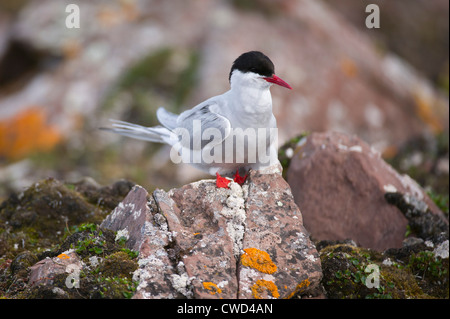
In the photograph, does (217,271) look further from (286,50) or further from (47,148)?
(286,50)

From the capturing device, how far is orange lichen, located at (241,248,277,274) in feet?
15.4

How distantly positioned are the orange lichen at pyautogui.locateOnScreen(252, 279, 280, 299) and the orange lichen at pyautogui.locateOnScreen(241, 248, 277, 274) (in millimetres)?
136

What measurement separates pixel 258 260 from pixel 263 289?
1.10 feet

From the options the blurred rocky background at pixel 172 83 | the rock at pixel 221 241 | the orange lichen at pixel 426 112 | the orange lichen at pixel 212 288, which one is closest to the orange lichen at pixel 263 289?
the rock at pixel 221 241

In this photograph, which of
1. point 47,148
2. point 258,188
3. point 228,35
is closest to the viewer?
point 258,188

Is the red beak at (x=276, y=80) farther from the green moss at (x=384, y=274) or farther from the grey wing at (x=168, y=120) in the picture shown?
the green moss at (x=384, y=274)

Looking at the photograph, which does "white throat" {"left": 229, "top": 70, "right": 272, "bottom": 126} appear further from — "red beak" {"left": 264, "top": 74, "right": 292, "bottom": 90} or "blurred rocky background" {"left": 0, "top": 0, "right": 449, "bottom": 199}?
"blurred rocky background" {"left": 0, "top": 0, "right": 449, "bottom": 199}

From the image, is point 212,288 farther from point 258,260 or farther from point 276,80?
point 276,80

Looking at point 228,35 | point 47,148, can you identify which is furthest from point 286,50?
point 47,148

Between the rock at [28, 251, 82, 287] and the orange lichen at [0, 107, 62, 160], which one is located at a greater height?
the orange lichen at [0, 107, 62, 160]

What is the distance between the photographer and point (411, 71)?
15.2m

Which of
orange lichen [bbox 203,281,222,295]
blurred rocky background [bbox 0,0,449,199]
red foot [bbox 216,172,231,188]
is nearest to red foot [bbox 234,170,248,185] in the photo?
red foot [bbox 216,172,231,188]

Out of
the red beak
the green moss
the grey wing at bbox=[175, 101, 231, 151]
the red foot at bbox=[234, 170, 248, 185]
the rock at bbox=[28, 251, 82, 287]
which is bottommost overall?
the green moss
